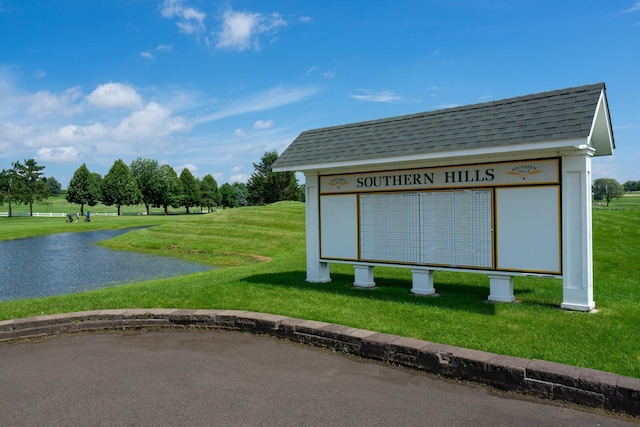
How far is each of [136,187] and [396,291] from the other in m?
87.5

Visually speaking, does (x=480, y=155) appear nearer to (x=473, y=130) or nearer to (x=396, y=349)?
(x=473, y=130)

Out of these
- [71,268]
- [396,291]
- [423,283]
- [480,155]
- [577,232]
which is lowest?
[71,268]

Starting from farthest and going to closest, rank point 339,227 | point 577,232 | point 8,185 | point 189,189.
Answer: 1. point 189,189
2. point 8,185
3. point 339,227
4. point 577,232

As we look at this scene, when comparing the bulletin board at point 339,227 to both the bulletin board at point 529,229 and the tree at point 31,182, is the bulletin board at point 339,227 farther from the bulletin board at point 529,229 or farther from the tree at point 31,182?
the tree at point 31,182

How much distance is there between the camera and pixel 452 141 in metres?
8.42

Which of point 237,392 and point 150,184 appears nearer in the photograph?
point 237,392

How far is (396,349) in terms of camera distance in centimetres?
578

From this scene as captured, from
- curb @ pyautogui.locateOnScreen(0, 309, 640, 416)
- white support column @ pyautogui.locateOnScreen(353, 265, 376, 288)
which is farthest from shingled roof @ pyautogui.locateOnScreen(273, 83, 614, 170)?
curb @ pyautogui.locateOnScreen(0, 309, 640, 416)

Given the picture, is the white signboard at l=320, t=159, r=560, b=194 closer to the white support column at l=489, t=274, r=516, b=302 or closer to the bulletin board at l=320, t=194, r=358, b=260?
the bulletin board at l=320, t=194, r=358, b=260

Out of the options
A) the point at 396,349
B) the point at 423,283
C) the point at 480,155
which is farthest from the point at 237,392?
the point at 480,155

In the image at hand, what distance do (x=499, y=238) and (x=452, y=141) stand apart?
1908 millimetres

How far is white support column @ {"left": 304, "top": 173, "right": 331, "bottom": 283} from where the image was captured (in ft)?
35.7

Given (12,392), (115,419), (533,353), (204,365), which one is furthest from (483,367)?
(12,392)

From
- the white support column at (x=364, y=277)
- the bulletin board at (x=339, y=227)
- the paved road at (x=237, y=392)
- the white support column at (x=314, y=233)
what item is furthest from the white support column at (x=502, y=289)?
the white support column at (x=314, y=233)
